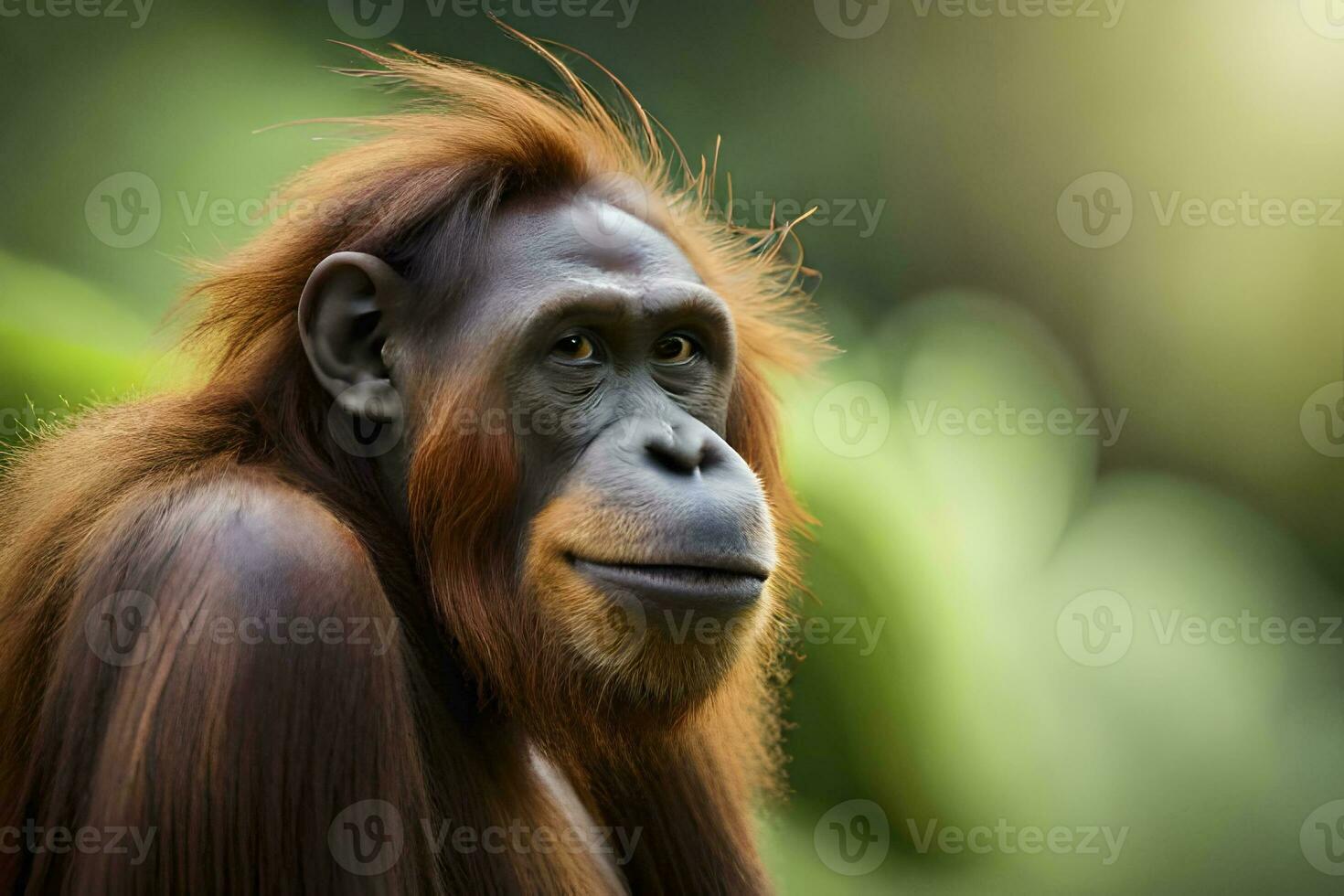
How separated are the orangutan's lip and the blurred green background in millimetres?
1257

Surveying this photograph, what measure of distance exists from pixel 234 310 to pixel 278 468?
1.48 feet

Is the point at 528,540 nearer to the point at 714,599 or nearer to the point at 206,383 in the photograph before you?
the point at 714,599

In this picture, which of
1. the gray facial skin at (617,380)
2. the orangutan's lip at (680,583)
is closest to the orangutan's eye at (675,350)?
the gray facial skin at (617,380)

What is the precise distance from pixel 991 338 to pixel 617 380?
3.76 m

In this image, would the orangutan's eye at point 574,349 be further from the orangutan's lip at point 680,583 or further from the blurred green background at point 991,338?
the blurred green background at point 991,338

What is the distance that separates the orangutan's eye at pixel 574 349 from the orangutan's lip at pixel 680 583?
0.39 metres

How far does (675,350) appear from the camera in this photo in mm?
2365

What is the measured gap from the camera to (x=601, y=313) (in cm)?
222

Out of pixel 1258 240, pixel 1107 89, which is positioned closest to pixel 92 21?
pixel 1107 89

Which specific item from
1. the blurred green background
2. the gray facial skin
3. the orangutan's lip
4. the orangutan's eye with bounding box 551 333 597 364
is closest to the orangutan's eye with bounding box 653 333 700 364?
the gray facial skin

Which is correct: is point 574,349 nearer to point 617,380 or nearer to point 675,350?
point 617,380

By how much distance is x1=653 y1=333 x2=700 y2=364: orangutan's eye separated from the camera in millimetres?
2330

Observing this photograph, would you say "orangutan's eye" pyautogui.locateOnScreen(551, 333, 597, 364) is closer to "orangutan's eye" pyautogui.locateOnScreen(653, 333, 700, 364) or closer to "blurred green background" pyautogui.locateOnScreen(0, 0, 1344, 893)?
"orangutan's eye" pyautogui.locateOnScreen(653, 333, 700, 364)

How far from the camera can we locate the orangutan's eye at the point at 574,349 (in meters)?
2.21
